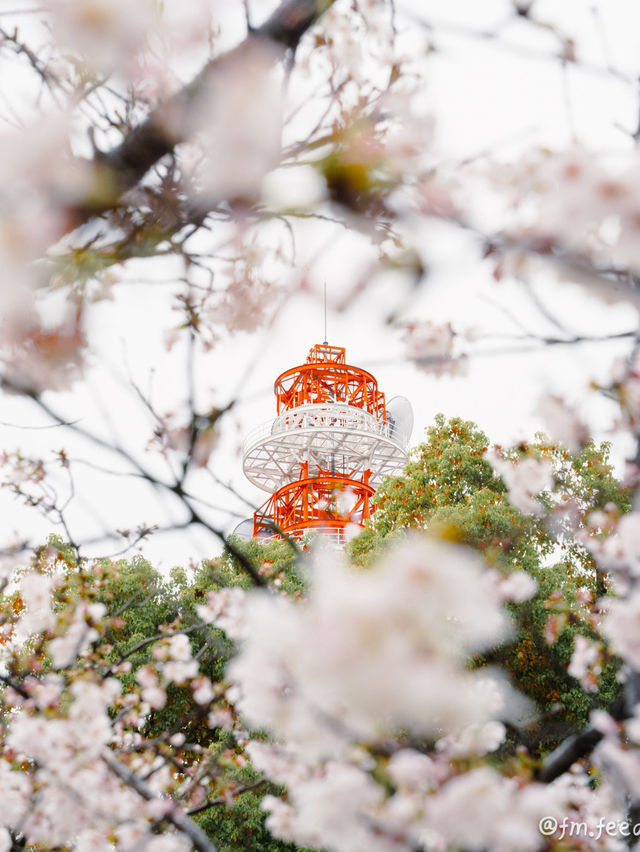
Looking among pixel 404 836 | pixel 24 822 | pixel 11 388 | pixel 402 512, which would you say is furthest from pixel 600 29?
pixel 402 512

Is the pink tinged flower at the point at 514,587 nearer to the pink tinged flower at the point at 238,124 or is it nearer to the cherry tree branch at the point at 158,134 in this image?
the pink tinged flower at the point at 238,124

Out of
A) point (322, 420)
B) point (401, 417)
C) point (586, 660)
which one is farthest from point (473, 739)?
point (401, 417)

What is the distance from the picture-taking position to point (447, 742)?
206 cm

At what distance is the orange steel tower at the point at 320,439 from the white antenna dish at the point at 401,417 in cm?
7

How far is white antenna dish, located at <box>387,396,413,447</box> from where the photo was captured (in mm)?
20781

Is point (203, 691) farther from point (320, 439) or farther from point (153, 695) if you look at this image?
point (320, 439)

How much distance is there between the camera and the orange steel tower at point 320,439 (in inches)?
710

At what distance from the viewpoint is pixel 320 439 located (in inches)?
734

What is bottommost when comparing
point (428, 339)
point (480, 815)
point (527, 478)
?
point (480, 815)

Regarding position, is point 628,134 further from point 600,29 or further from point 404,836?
point 404,836

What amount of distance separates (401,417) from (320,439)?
14.1 feet

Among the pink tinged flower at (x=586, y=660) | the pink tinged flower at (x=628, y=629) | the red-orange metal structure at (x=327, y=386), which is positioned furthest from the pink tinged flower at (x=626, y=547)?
the red-orange metal structure at (x=327, y=386)

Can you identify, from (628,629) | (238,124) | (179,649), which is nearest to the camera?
(238,124)

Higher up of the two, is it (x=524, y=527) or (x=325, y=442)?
(x=325, y=442)
